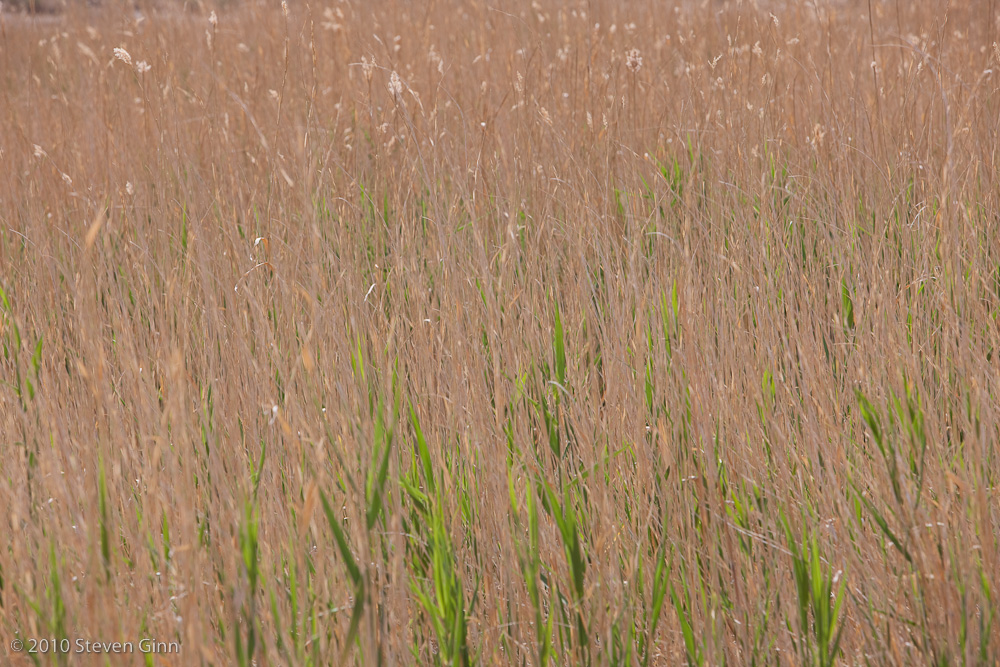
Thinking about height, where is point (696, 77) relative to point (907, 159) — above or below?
above

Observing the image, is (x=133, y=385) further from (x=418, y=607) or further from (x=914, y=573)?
(x=914, y=573)

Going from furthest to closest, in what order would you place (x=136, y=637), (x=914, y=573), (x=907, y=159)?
(x=907, y=159) → (x=914, y=573) → (x=136, y=637)

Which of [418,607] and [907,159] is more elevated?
[907,159]

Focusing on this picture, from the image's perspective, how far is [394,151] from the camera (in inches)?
107

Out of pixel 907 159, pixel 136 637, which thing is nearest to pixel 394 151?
pixel 907 159

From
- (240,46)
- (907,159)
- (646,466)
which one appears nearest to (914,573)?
(646,466)

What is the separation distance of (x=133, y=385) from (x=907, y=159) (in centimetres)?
171

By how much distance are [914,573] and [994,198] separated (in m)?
1.31

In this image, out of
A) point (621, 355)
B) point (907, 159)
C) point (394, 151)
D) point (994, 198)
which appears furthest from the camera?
point (394, 151)

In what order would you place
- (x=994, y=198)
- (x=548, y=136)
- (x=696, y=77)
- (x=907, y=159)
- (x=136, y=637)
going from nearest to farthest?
(x=136, y=637) → (x=907, y=159) → (x=994, y=198) → (x=548, y=136) → (x=696, y=77)

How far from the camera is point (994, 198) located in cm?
185

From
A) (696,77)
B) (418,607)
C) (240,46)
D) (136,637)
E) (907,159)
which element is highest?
(240,46)

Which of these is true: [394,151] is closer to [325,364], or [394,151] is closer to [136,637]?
[325,364]

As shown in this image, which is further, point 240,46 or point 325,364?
point 240,46
